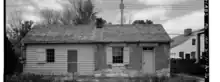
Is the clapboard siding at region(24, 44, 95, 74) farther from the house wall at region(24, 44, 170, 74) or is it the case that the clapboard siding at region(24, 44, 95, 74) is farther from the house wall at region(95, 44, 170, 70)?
the house wall at region(95, 44, 170, 70)

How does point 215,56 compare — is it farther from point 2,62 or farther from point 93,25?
point 93,25

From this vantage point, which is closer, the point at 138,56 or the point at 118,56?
the point at 138,56

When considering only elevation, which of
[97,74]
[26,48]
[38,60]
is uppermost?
[26,48]

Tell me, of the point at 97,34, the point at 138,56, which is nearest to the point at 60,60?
the point at 97,34

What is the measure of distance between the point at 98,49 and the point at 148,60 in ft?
8.11

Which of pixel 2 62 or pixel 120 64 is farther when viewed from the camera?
pixel 120 64

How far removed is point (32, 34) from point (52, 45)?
110 cm

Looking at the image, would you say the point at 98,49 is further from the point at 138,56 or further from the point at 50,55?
the point at 50,55

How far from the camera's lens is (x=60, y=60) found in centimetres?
815

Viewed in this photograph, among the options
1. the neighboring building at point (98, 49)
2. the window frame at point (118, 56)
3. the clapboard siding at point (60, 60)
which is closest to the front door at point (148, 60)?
the neighboring building at point (98, 49)

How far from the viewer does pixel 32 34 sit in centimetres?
827
